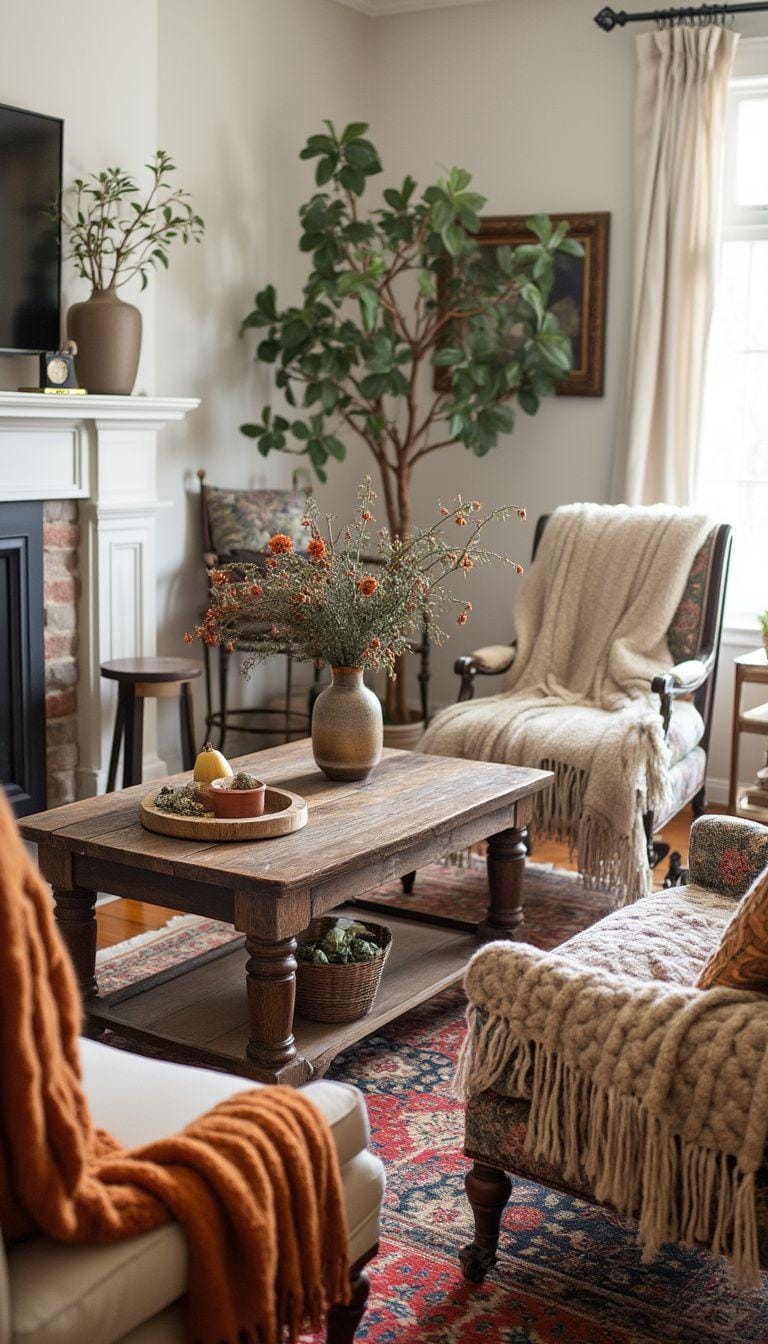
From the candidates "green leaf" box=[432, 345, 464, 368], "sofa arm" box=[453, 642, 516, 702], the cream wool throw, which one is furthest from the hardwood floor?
"green leaf" box=[432, 345, 464, 368]

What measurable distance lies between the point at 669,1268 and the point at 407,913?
1334 mm

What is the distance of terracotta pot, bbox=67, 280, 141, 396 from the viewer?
392 centimetres

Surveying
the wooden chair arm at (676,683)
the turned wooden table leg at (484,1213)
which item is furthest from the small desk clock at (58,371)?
the turned wooden table leg at (484,1213)

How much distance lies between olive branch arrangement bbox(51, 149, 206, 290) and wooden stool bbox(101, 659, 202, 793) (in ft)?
3.51

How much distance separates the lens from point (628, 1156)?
186 centimetres

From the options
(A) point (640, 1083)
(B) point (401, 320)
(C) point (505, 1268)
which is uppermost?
(B) point (401, 320)

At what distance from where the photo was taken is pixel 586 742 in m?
3.64

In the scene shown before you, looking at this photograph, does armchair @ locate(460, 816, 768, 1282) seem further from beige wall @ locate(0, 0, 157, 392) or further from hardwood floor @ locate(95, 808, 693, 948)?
beige wall @ locate(0, 0, 157, 392)

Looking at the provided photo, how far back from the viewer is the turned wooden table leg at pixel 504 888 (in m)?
3.27

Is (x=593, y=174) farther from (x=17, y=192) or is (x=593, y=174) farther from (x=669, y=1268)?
(x=669, y=1268)

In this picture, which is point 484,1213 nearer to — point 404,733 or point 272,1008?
point 272,1008

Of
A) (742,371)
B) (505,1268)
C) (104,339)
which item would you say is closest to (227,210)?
(104,339)

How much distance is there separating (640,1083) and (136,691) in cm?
240

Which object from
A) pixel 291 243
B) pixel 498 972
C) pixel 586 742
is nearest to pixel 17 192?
pixel 291 243
